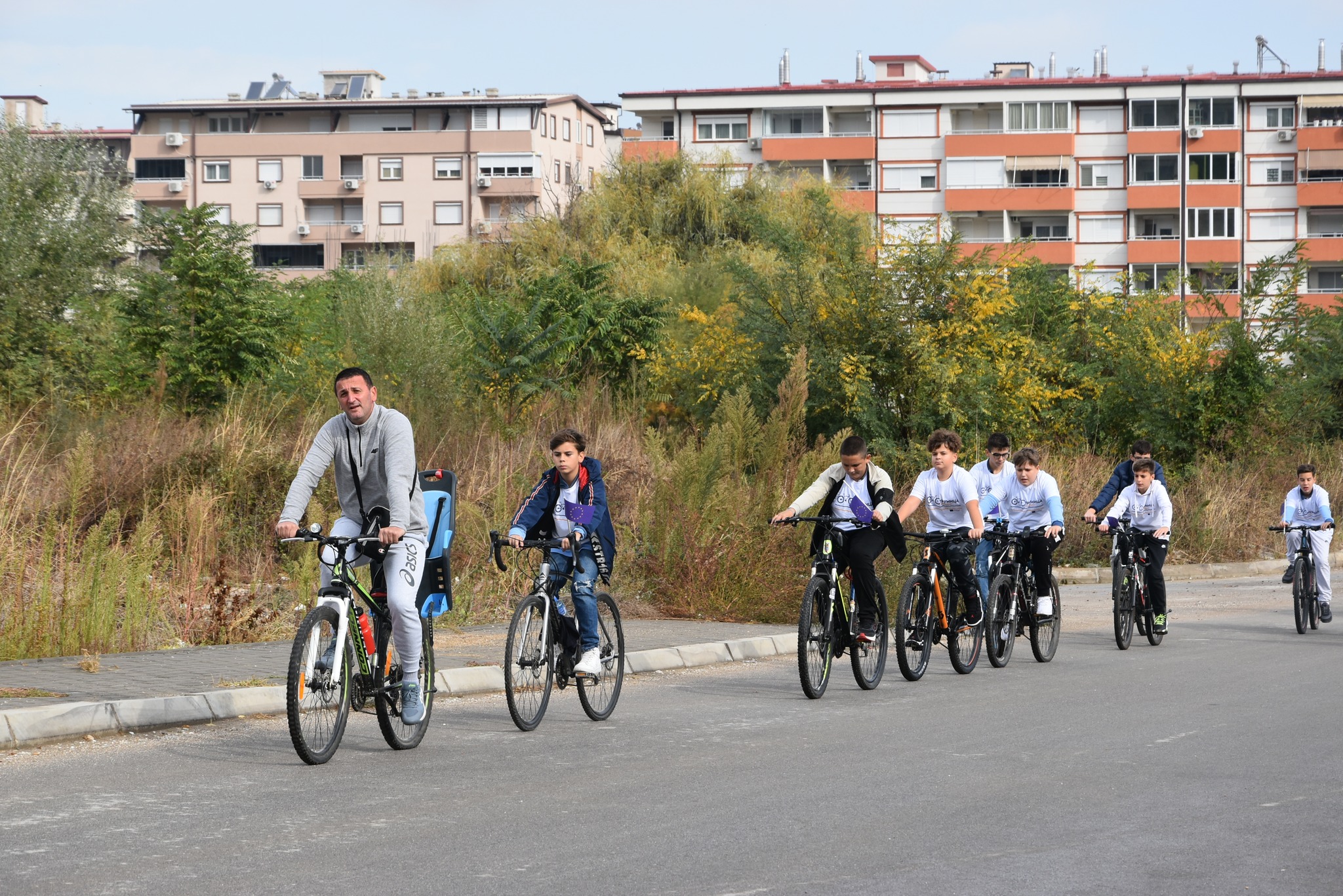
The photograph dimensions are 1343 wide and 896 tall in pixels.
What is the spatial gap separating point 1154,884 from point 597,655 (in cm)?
441

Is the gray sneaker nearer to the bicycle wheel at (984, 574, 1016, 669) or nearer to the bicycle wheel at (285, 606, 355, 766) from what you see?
the bicycle wheel at (285, 606, 355, 766)

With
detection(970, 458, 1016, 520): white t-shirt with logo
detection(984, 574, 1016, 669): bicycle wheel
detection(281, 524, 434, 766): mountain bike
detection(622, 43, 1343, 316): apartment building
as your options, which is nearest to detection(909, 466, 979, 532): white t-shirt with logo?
detection(984, 574, 1016, 669): bicycle wheel

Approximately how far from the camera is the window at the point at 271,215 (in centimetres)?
10125

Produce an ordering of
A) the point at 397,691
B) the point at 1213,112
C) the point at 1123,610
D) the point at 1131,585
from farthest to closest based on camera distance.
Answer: the point at 1213,112, the point at 1131,585, the point at 1123,610, the point at 397,691

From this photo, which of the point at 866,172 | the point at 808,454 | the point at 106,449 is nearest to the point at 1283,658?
the point at 808,454

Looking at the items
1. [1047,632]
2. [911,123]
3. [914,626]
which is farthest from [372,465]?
[911,123]

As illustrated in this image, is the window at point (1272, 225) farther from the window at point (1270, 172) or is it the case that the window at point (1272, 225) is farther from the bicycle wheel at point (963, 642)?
the bicycle wheel at point (963, 642)

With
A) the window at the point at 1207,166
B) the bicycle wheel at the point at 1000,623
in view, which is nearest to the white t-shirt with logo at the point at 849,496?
the bicycle wheel at the point at 1000,623

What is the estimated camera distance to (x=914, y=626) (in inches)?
460

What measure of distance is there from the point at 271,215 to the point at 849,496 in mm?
95643

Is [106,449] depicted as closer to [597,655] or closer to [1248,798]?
[597,655]

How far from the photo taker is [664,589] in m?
15.2

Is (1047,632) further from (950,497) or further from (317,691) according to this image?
(317,691)

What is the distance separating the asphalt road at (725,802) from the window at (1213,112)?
81.4 meters
